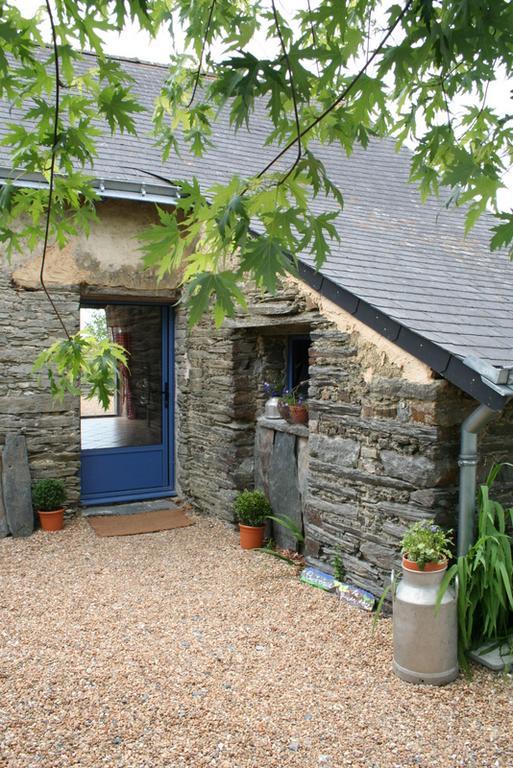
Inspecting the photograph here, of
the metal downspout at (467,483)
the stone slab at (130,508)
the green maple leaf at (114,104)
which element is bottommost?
the stone slab at (130,508)

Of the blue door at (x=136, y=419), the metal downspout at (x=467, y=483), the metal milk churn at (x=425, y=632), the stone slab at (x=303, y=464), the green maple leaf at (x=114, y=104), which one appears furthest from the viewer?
the blue door at (x=136, y=419)

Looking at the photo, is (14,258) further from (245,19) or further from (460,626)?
(460,626)

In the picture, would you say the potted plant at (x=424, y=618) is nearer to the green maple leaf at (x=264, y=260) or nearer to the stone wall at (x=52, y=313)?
the green maple leaf at (x=264, y=260)

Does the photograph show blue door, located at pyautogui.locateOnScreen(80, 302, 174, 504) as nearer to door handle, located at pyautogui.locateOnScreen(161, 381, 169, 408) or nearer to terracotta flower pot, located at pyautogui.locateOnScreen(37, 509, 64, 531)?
door handle, located at pyautogui.locateOnScreen(161, 381, 169, 408)

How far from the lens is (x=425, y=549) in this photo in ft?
12.3

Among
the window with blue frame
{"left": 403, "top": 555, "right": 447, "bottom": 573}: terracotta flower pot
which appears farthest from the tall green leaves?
the window with blue frame

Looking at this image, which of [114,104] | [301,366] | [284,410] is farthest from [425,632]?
[301,366]

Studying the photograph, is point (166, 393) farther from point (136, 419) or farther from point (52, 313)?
point (52, 313)

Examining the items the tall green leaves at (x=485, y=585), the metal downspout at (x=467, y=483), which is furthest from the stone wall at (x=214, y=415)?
the tall green leaves at (x=485, y=585)

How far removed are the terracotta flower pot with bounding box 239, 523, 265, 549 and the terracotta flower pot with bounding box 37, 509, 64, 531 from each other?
6.10ft

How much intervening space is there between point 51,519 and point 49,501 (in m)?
Answer: 0.20

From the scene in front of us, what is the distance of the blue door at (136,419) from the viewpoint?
737cm

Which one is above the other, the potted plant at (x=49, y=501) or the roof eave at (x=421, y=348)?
the roof eave at (x=421, y=348)

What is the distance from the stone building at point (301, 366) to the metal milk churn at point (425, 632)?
577mm
